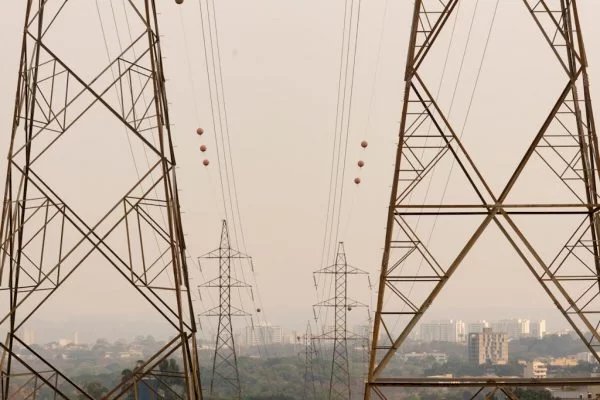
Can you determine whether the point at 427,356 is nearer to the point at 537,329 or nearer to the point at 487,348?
the point at 487,348

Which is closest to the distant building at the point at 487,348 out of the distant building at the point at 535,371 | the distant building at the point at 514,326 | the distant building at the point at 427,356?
the distant building at the point at 427,356

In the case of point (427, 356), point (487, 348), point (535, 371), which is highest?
point (487, 348)

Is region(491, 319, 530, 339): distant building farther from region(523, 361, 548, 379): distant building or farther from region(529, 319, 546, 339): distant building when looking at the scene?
region(523, 361, 548, 379): distant building

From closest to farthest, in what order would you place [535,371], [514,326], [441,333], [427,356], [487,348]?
[535,371] < [487,348] < [427,356] < [441,333] < [514,326]

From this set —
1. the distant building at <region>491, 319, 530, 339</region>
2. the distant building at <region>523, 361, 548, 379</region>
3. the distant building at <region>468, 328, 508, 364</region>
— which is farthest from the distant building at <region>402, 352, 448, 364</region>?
the distant building at <region>491, 319, 530, 339</region>

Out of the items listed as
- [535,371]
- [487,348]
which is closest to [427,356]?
[487,348]

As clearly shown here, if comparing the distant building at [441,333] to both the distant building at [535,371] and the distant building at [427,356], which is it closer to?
the distant building at [427,356]
